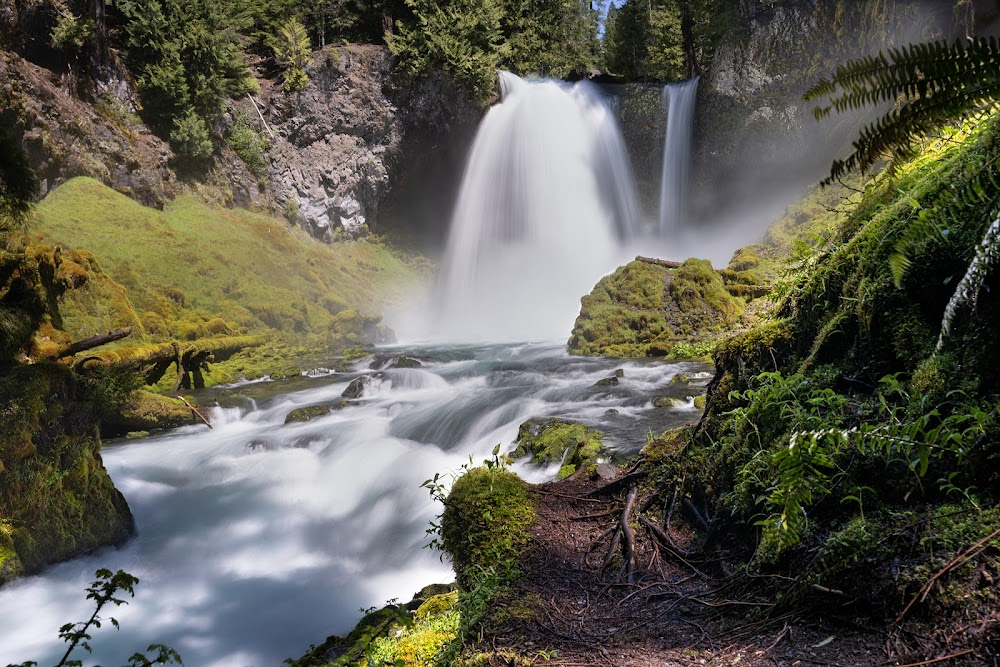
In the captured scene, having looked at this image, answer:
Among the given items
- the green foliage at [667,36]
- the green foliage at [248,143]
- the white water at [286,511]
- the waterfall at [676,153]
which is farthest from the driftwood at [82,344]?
A: the green foliage at [667,36]

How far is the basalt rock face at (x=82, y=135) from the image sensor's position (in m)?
14.6

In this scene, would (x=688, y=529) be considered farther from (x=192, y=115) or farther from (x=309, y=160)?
(x=309, y=160)

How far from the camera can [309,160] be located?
82.1 feet

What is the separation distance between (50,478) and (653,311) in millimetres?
11889

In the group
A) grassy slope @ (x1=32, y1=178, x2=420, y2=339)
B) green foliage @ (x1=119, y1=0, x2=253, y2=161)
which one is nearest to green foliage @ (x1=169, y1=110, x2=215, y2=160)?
green foliage @ (x1=119, y1=0, x2=253, y2=161)

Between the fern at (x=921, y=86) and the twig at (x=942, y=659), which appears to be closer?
the twig at (x=942, y=659)

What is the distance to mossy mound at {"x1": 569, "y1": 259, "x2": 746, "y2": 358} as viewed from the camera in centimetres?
1264

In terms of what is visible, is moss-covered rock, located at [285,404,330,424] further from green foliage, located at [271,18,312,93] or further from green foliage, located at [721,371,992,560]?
green foliage, located at [271,18,312,93]

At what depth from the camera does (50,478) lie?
614 centimetres

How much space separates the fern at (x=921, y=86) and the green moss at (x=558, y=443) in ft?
12.9

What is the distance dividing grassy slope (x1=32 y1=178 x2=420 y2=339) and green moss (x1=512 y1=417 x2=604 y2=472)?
353 inches

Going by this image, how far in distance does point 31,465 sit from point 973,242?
8.20 metres

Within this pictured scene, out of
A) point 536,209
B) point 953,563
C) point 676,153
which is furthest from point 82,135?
point 676,153

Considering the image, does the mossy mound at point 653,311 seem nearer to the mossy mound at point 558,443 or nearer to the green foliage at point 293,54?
the mossy mound at point 558,443
